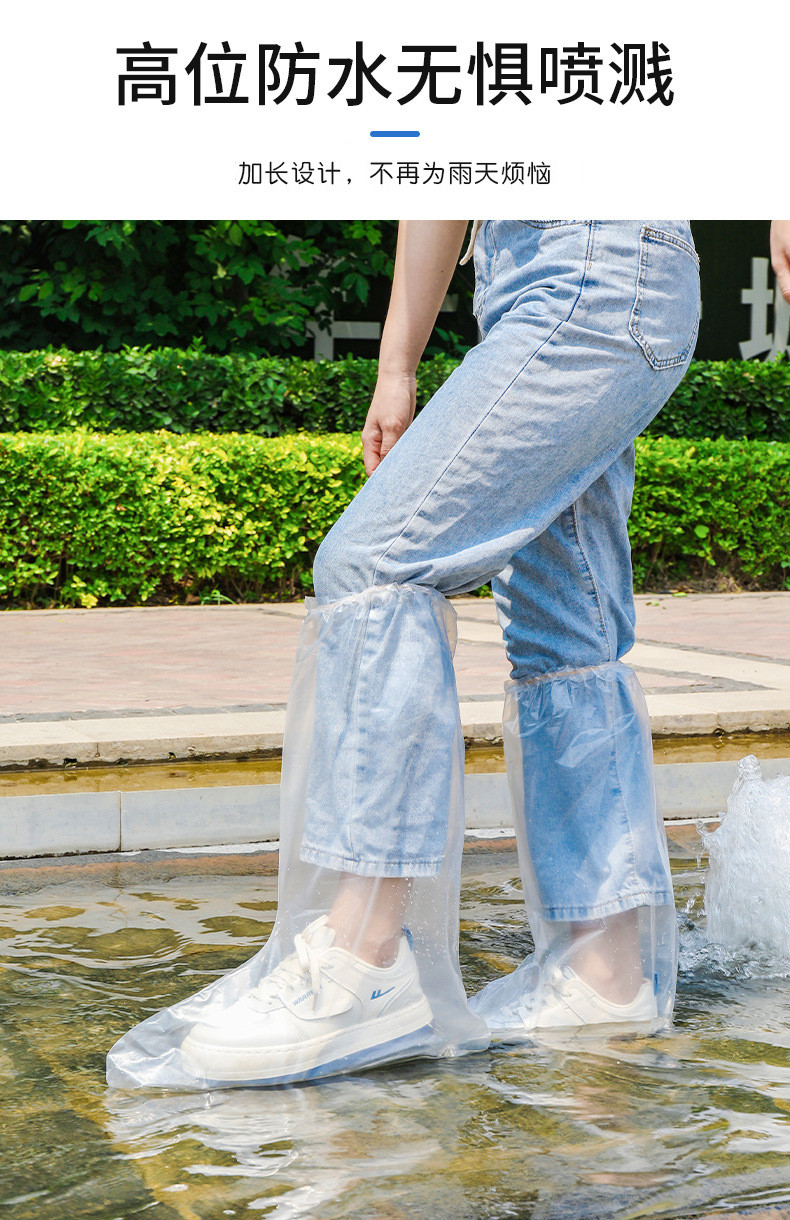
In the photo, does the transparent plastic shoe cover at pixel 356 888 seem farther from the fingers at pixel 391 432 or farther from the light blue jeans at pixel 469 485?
the fingers at pixel 391 432

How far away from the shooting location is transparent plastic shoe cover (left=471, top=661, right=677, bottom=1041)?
2.13 metres

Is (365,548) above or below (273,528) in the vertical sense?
below

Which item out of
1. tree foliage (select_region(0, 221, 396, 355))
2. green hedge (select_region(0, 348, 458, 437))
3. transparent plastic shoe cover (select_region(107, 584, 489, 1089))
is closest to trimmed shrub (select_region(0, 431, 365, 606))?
green hedge (select_region(0, 348, 458, 437))

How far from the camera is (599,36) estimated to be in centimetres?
279

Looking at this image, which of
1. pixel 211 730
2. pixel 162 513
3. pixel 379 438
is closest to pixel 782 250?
pixel 379 438

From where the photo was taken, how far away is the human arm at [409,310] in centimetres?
215

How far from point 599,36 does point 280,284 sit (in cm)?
775

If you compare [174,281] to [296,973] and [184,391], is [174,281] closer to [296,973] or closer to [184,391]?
[184,391]

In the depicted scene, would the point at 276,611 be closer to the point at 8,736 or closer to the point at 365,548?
the point at 8,736

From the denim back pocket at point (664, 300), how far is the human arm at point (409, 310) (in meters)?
0.32

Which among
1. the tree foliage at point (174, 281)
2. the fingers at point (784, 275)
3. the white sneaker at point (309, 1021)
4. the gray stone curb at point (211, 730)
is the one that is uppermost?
the tree foliage at point (174, 281)

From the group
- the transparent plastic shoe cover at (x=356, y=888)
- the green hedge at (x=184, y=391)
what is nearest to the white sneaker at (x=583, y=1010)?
the transparent plastic shoe cover at (x=356, y=888)

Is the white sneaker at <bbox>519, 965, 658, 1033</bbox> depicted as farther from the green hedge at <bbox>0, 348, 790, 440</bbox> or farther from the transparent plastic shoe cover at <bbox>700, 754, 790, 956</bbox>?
the green hedge at <bbox>0, 348, 790, 440</bbox>

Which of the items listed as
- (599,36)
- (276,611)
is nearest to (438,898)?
(599,36)
